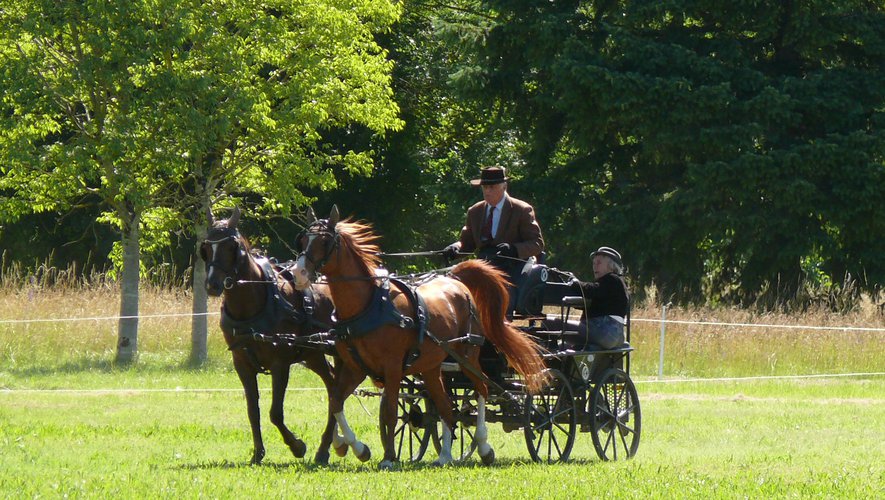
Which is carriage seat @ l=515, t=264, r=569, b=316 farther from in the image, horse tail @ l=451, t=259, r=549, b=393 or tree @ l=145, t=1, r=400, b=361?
tree @ l=145, t=1, r=400, b=361

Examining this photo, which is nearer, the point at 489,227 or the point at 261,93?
the point at 489,227

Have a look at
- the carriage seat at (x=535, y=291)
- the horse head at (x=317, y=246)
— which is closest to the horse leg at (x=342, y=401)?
the horse head at (x=317, y=246)

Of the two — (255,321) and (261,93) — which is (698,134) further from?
Result: (255,321)

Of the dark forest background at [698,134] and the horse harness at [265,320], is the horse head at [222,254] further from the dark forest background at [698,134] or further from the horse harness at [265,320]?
the dark forest background at [698,134]

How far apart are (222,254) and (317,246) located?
110 centimetres

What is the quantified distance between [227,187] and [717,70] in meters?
9.49

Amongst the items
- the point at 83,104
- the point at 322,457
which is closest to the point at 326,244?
the point at 322,457

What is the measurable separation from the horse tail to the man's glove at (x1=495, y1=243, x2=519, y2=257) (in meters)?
0.24

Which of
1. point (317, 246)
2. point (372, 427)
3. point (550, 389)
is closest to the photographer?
point (317, 246)

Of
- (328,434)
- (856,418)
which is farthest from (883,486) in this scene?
(856,418)

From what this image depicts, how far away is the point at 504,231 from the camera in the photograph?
12.1m

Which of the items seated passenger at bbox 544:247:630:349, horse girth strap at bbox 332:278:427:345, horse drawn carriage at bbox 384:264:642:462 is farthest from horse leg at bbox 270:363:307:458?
seated passenger at bbox 544:247:630:349

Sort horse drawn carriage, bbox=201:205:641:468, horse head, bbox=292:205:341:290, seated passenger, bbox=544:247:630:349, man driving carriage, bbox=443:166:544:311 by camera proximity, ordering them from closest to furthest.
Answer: horse head, bbox=292:205:341:290
horse drawn carriage, bbox=201:205:641:468
man driving carriage, bbox=443:166:544:311
seated passenger, bbox=544:247:630:349

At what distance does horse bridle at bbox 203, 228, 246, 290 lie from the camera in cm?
1083
